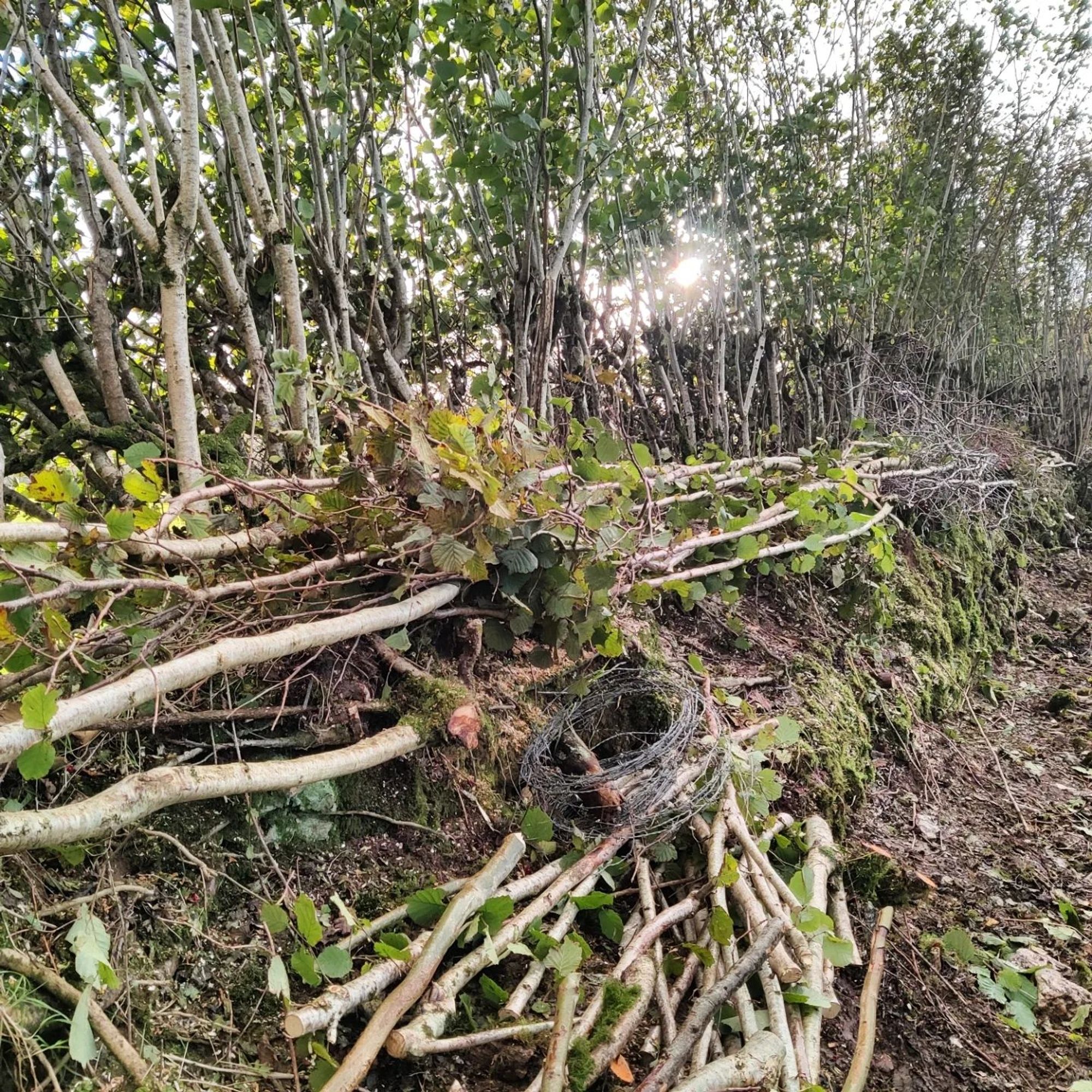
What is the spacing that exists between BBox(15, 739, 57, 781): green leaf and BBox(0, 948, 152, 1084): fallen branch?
11.4 inches

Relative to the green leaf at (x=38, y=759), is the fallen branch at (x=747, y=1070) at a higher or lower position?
lower

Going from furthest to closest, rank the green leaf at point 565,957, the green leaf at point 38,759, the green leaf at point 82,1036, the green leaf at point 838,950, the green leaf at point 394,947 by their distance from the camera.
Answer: the green leaf at point 838,950 → the green leaf at point 565,957 → the green leaf at point 394,947 → the green leaf at point 38,759 → the green leaf at point 82,1036

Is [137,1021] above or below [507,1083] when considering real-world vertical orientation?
above

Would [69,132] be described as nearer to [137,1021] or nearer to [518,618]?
[518,618]

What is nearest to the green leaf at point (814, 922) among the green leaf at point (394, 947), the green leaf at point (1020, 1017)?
the green leaf at point (1020, 1017)

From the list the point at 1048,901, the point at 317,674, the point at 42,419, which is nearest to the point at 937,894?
the point at 1048,901

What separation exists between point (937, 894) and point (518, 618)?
1988 millimetres

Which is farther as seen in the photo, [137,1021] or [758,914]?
[758,914]

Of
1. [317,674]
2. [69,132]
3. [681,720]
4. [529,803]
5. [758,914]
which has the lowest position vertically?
[758,914]

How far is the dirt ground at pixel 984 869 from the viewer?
1905 millimetres

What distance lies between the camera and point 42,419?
325 centimetres

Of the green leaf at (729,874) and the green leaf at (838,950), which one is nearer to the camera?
the green leaf at (838,950)

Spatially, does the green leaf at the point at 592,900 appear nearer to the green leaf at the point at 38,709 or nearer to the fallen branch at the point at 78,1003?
the fallen branch at the point at 78,1003

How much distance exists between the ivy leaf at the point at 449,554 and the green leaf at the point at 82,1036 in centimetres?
111
